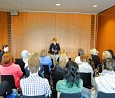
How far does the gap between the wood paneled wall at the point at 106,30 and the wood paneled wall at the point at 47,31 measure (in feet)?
2.42

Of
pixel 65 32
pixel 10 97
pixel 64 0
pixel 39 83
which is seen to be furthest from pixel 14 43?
pixel 39 83

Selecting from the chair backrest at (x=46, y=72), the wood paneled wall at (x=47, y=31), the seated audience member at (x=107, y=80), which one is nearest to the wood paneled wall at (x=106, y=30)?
the wood paneled wall at (x=47, y=31)

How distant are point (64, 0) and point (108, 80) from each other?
5395 millimetres

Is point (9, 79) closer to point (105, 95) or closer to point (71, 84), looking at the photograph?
→ point (71, 84)

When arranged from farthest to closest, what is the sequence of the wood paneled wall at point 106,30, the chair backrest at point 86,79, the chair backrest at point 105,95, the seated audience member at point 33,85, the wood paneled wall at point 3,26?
the wood paneled wall at point 3,26 < the wood paneled wall at point 106,30 < the chair backrest at point 86,79 < the seated audience member at point 33,85 < the chair backrest at point 105,95

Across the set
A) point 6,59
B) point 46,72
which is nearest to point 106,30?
point 46,72

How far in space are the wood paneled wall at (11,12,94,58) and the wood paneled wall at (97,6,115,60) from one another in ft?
2.42

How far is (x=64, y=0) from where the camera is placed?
7750mm

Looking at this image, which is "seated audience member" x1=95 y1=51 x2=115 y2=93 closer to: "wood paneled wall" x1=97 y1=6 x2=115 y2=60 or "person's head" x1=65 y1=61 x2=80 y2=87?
"person's head" x1=65 y1=61 x2=80 y2=87

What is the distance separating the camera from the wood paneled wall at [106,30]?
29.3ft

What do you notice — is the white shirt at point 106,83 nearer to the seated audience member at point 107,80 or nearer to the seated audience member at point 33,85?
the seated audience member at point 107,80

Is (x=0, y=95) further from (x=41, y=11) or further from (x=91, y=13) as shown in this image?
(x=91, y=13)

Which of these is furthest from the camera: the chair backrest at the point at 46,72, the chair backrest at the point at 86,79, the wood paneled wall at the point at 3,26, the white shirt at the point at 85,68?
the wood paneled wall at the point at 3,26

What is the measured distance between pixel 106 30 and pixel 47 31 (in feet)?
10.0
